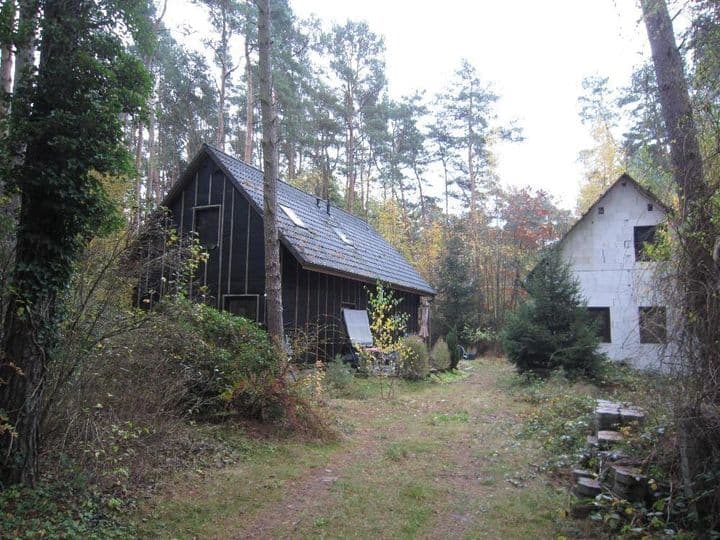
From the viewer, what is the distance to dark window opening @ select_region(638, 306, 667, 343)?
167 inches

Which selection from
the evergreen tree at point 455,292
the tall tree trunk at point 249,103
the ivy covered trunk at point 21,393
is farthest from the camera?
the evergreen tree at point 455,292

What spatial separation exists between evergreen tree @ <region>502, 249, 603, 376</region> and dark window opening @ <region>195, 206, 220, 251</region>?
824 centimetres

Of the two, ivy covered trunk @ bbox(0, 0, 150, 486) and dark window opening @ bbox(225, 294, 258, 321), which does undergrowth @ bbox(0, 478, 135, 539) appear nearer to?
ivy covered trunk @ bbox(0, 0, 150, 486)

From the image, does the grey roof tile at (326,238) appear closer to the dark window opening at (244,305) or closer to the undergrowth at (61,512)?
the dark window opening at (244,305)

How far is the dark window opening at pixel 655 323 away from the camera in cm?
424

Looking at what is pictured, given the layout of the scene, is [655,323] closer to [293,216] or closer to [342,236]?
[293,216]

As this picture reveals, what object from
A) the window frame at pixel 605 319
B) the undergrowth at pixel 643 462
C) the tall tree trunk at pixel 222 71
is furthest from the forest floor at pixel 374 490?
the tall tree trunk at pixel 222 71

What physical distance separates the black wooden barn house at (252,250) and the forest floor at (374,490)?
201 inches

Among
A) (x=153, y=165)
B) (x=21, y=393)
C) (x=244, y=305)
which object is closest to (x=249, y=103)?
(x=153, y=165)

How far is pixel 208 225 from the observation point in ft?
44.0

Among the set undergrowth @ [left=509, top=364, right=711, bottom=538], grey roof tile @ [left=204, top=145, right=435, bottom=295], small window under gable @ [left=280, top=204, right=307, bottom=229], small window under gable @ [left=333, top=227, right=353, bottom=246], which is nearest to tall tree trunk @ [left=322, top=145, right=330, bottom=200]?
grey roof tile @ [left=204, top=145, right=435, bottom=295]

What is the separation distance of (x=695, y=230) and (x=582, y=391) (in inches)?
277

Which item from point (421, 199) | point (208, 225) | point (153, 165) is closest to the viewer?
point (208, 225)

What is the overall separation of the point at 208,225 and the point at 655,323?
11.5 meters
